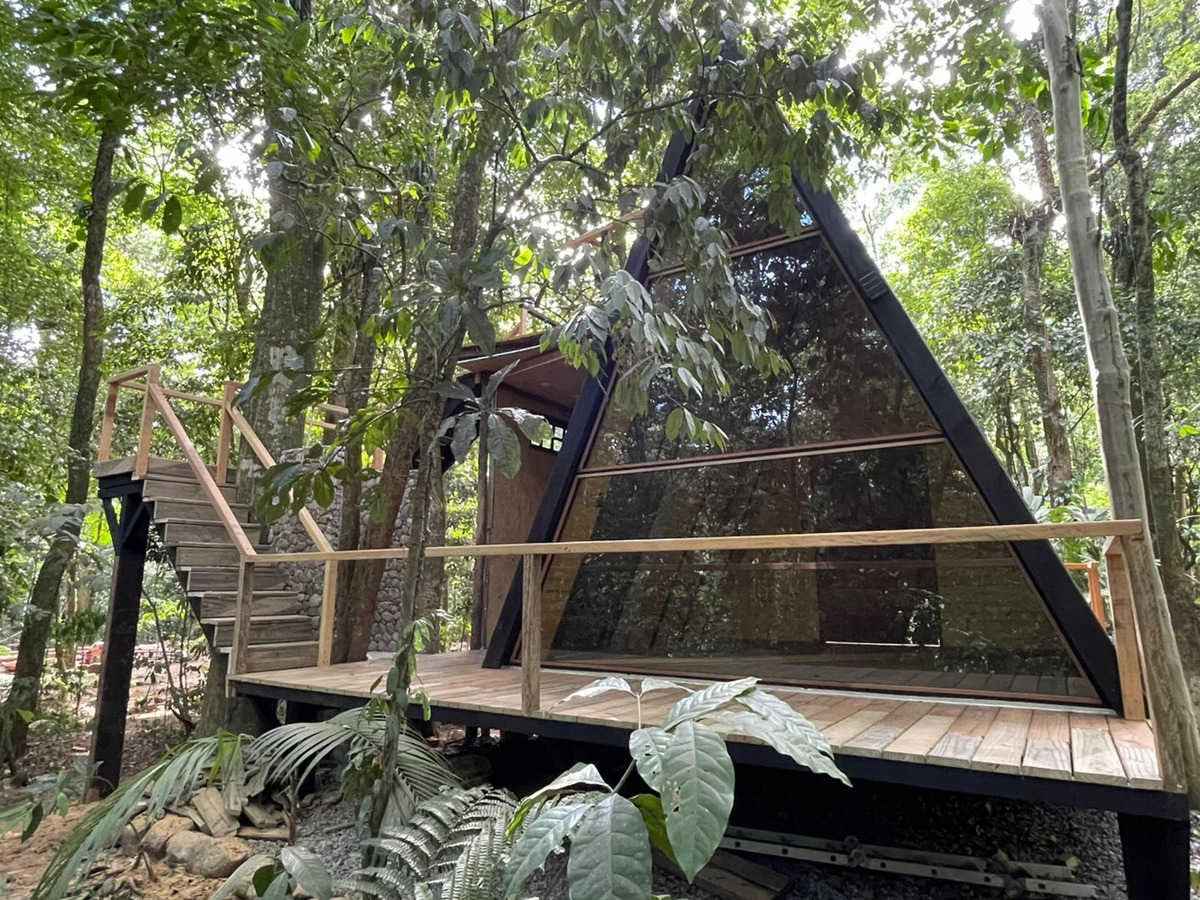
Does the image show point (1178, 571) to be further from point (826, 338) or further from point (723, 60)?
point (723, 60)

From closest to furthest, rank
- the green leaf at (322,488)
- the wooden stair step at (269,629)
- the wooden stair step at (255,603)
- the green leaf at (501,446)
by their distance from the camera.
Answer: the green leaf at (501,446), the green leaf at (322,488), the wooden stair step at (269,629), the wooden stair step at (255,603)

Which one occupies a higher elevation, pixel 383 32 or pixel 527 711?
pixel 383 32

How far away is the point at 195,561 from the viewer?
209 inches

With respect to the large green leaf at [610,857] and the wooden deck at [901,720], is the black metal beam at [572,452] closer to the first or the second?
the wooden deck at [901,720]

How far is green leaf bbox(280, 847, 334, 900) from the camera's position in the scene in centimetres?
184

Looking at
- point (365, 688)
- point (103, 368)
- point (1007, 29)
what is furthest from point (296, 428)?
point (1007, 29)

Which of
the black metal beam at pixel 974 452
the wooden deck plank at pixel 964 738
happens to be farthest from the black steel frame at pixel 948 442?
the wooden deck plank at pixel 964 738

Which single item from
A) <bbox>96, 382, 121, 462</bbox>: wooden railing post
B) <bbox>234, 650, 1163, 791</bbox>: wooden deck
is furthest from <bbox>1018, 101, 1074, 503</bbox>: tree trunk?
<bbox>96, 382, 121, 462</bbox>: wooden railing post

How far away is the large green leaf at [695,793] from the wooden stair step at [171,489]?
563 centimetres

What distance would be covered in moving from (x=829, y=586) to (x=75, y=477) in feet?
23.1

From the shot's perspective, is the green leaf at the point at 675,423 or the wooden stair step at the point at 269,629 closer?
the green leaf at the point at 675,423

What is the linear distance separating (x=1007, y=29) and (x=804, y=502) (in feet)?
11.5

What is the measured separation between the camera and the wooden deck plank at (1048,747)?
7.42 feet

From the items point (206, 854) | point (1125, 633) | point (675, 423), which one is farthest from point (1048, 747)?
point (206, 854)
